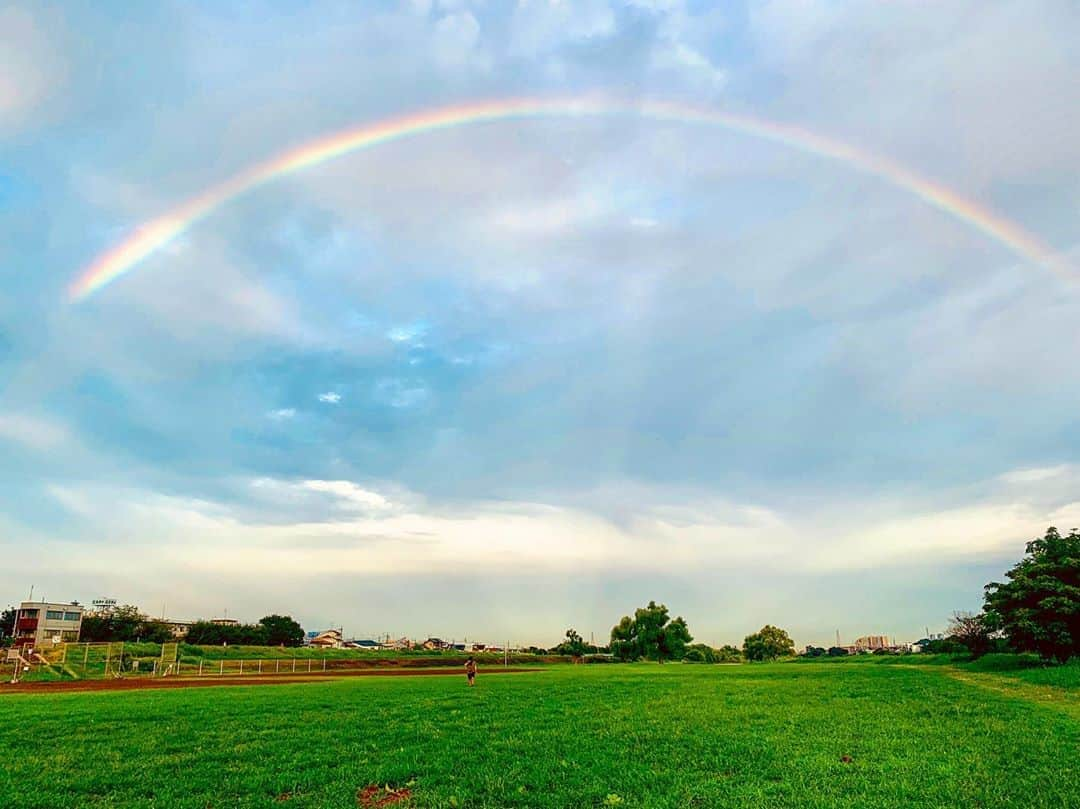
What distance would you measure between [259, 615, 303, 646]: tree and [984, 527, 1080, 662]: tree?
98.2m

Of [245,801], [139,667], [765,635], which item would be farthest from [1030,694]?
[765,635]

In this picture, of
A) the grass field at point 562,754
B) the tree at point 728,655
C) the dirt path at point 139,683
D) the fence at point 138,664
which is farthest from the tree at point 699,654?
the grass field at point 562,754

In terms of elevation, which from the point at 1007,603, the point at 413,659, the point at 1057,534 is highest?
the point at 1057,534

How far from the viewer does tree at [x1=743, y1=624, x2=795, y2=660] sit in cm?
11319

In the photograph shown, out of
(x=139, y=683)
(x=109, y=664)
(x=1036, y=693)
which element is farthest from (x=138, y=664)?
(x=1036, y=693)

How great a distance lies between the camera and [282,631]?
110750 millimetres

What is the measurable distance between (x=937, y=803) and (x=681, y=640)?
320 ft

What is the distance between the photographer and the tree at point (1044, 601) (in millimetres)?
32656

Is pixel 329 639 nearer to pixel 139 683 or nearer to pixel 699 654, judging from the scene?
pixel 699 654

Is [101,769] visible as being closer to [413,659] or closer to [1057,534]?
[1057,534]

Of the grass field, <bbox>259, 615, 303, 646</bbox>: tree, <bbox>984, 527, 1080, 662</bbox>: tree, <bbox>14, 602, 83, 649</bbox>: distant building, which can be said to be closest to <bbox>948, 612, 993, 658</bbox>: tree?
<bbox>984, 527, 1080, 662</bbox>: tree

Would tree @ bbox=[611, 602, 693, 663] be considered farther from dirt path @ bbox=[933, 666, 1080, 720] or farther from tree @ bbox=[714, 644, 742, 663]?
dirt path @ bbox=[933, 666, 1080, 720]

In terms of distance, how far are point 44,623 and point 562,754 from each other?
13249cm

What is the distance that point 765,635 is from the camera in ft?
376
